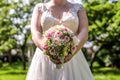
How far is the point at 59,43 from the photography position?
13.0 ft

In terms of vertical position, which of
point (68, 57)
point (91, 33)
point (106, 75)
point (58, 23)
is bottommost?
point (106, 75)

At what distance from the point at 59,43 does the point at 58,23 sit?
28 centimetres

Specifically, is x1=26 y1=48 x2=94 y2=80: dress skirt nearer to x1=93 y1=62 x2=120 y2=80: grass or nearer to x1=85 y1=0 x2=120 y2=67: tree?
x1=93 y1=62 x2=120 y2=80: grass

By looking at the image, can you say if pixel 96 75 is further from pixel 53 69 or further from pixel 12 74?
pixel 53 69

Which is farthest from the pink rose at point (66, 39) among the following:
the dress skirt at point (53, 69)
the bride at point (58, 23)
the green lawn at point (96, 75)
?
the green lawn at point (96, 75)

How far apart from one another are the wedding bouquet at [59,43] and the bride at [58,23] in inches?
3.2

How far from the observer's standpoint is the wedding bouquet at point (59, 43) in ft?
13.0

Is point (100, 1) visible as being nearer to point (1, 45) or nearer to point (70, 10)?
point (1, 45)

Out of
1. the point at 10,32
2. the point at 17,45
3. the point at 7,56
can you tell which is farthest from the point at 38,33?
the point at 7,56

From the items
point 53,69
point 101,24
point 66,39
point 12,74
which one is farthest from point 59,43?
point 12,74

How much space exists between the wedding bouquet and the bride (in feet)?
0.27

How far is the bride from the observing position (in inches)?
164

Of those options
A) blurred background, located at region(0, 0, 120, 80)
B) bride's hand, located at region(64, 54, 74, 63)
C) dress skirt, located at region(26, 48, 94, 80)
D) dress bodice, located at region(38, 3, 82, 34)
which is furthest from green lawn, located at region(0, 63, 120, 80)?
bride's hand, located at region(64, 54, 74, 63)

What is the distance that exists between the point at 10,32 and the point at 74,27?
3153cm
